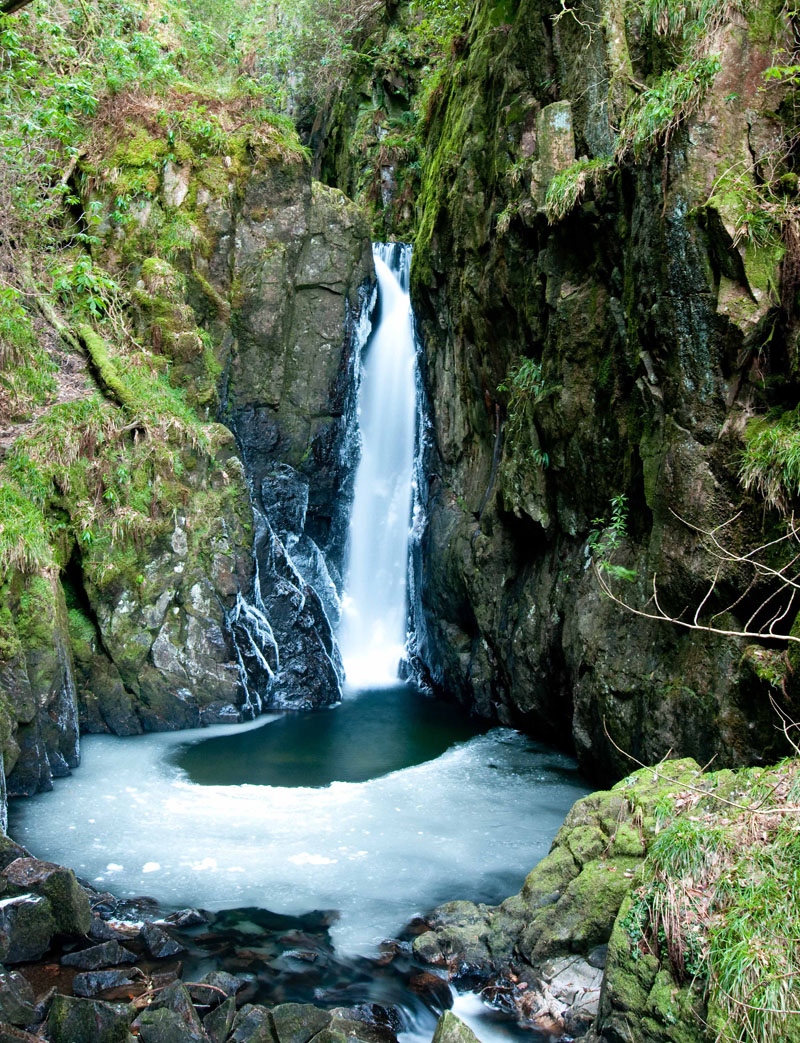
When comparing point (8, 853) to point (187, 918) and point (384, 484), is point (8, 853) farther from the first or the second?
point (384, 484)

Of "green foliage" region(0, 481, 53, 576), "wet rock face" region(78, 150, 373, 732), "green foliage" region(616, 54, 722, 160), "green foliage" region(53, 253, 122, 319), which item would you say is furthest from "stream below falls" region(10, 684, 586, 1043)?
"green foliage" region(616, 54, 722, 160)

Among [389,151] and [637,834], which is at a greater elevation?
[389,151]

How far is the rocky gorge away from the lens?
479 centimetres

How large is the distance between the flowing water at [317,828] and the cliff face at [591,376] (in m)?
1.10

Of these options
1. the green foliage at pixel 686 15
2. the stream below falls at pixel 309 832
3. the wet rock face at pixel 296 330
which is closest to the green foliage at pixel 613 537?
the stream below falls at pixel 309 832

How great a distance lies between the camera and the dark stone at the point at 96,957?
5066 mm

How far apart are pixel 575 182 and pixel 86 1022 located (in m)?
8.05

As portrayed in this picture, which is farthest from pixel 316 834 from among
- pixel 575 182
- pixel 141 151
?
pixel 141 151

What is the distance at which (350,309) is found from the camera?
14.5 meters

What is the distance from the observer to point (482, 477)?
40.1 ft

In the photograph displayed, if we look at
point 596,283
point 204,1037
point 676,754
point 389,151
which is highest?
point 389,151

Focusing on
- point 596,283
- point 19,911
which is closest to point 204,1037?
point 19,911

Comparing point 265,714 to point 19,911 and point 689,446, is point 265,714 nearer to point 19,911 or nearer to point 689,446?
point 19,911

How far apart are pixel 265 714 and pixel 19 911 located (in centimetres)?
665
